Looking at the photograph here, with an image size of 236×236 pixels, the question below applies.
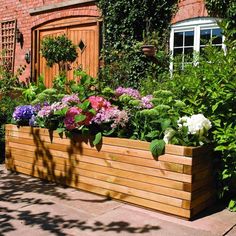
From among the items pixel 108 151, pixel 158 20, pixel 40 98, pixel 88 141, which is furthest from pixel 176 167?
pixel 158 20

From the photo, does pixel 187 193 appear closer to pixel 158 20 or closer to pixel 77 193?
pixel 77 193

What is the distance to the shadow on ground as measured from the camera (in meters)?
3.20

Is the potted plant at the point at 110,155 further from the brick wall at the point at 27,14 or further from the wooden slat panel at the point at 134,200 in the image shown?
the brick wall at the point at 27,14

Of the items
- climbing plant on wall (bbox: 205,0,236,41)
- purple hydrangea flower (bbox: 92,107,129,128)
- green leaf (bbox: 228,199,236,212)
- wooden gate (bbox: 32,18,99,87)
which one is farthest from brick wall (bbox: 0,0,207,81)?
green leaf (bbox: 228,199,236,212)

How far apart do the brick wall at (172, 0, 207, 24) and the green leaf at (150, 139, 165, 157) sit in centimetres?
446

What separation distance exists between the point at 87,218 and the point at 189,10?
5264 millimetres

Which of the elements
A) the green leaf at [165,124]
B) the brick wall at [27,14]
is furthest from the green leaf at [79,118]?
the brick wall at [27,14]

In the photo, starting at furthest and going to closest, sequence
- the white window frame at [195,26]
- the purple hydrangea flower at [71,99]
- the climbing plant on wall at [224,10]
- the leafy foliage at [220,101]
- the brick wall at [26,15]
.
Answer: the brick wall at [26,15] < the white window frame at [195,26] < the climbing plant on wall at [224,10] < the purple hydrangea flower at [71,99] < the leafy foliage at [220,101]

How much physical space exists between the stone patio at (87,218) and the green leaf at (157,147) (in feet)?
1.89

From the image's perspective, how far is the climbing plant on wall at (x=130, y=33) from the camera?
7828mm

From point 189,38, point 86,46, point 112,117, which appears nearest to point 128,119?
point 112,117

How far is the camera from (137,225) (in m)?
3.28

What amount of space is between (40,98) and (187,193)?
2.33 m

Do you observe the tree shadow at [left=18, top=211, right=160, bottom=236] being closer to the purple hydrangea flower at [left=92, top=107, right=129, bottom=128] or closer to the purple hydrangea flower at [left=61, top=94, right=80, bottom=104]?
the purple hydrangea flower at [left=92, top=107, right=129, bottom=128]
